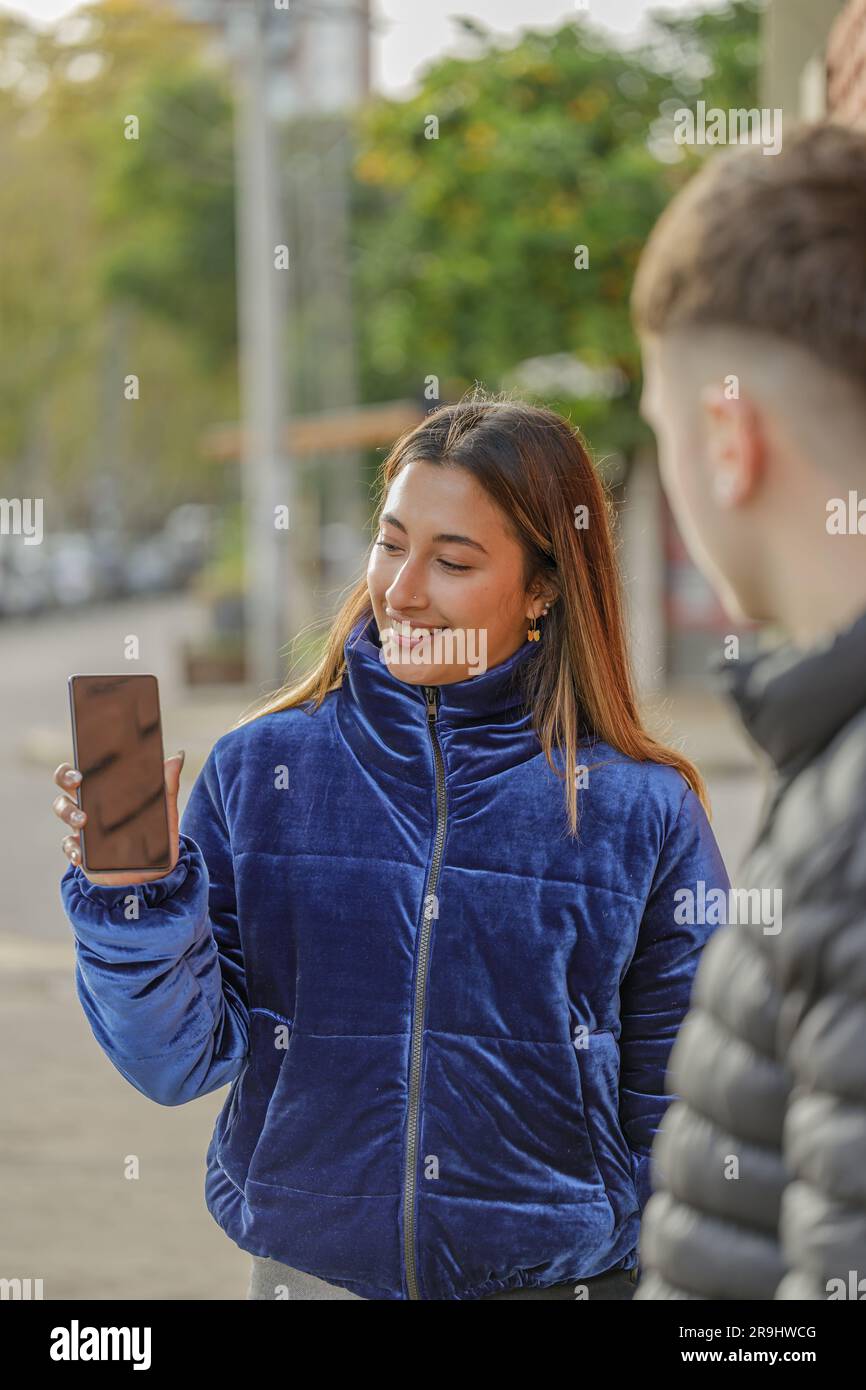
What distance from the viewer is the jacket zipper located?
2.18m

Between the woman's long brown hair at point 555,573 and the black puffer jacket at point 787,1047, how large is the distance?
3.22 ft

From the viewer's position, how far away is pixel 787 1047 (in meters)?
1.30

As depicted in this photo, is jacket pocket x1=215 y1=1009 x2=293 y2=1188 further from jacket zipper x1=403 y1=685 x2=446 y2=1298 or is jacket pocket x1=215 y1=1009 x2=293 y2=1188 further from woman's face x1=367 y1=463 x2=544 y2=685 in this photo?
woman's face x1=367 y1=463 x2=544 y2=685

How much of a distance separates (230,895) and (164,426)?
62846mm

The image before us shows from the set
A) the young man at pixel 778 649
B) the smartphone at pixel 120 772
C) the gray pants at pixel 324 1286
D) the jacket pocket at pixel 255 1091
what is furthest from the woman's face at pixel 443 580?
the young man at pixel 778 649

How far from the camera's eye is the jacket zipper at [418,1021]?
Result: 2.18 m

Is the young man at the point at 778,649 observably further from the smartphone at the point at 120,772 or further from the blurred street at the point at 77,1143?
the blurred street at the point at 77,1143

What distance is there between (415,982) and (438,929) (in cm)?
7

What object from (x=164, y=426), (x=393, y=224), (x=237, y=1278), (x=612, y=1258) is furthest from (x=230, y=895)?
(x=164, y=426)

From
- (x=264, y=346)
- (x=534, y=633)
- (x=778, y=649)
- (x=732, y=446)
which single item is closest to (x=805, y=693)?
(x=778, y=649)

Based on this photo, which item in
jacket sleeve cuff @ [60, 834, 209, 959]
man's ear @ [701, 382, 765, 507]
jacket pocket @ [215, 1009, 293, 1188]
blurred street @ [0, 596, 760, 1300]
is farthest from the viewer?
blurred street @ [0, 596, 760, 1300]

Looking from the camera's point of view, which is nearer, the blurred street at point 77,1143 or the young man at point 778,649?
the young man at point 778,649

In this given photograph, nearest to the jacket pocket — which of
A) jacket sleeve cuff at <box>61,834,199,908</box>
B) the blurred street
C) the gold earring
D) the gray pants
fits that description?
the gray pants

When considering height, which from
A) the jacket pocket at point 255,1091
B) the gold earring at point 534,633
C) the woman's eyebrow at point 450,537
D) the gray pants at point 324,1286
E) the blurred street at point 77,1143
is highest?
the woman's eyebrow at point 450,537
